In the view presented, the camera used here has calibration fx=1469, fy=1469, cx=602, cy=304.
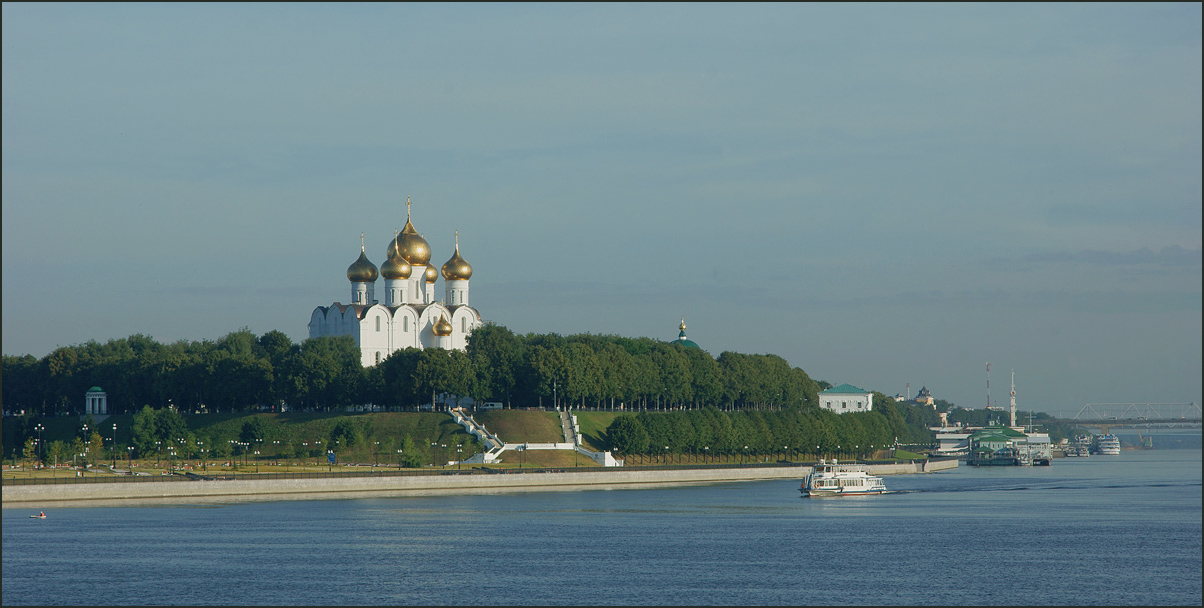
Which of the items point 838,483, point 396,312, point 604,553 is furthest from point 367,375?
point 604,553

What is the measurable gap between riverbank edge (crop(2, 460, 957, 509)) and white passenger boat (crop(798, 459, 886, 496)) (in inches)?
481

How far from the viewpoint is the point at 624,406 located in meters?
132

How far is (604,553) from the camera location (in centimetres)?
5888

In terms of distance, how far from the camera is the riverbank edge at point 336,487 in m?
81.3

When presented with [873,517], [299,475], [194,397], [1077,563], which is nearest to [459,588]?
[1077,563]

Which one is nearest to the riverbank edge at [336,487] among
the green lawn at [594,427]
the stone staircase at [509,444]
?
the stone staircase at [509,444]

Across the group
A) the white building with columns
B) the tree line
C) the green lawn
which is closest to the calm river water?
the green lawn

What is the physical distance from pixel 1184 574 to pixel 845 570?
12.3 m

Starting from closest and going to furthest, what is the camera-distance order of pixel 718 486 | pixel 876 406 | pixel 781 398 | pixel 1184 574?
1. pixel 1184 574
2. pixel 718 486
3. pixel 781 398
4. pixel 876 406

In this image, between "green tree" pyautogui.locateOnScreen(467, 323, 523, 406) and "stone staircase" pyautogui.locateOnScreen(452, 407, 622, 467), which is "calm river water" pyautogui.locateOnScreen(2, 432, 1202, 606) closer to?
"stone staircase" pyautogui.locateOnScreen(452, 407, 622, 467)

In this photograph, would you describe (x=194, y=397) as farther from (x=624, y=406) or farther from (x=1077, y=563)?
(x=1077, y=563)

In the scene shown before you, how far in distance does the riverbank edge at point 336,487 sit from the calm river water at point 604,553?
14.6 ft

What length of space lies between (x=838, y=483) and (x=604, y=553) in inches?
1561

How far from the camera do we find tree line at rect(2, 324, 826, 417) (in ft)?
387
